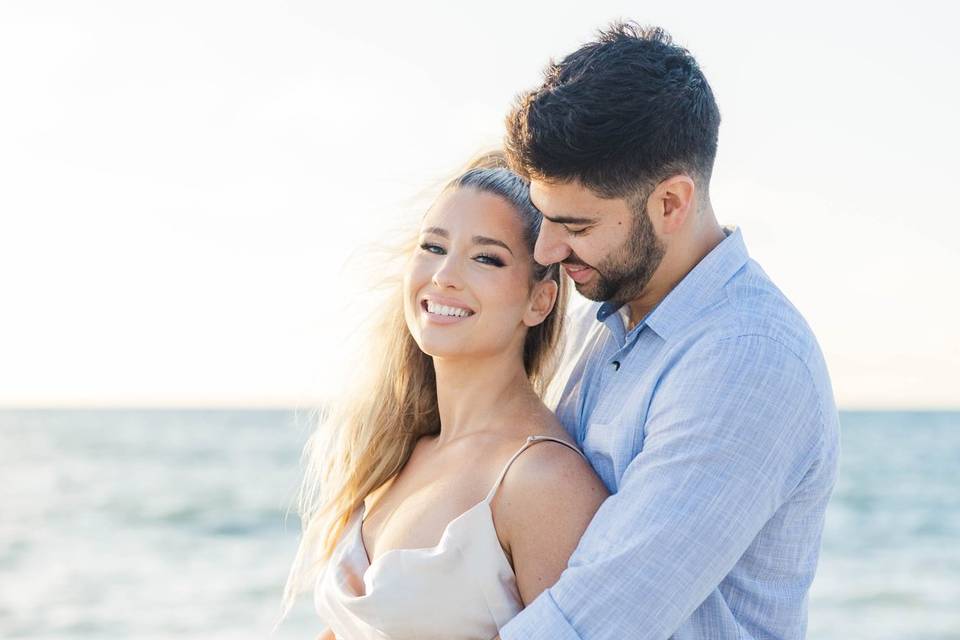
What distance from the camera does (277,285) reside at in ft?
61.7

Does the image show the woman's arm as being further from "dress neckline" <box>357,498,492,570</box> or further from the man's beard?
the man's beard

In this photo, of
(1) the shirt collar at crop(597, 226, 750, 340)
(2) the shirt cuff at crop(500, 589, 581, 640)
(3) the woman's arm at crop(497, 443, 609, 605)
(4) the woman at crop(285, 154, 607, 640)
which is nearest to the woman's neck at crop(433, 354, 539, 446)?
(4) the woman at crop(285, 154, 607, 640)

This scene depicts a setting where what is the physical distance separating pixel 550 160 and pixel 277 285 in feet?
54.0

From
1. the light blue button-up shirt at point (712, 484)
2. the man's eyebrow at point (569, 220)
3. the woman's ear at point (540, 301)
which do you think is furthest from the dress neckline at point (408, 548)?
the man's eyebrow at point (569, 220)

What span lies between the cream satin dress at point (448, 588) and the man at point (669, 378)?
0.27 metres

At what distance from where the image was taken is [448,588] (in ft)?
8.96

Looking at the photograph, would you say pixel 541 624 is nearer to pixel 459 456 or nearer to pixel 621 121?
pixel 459 456

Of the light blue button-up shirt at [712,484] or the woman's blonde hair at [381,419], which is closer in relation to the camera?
the light blue button-up shirt at [712,484]

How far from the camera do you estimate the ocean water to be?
10.1m

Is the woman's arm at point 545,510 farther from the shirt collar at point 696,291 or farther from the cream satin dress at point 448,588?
the shirt collar at point 696,291

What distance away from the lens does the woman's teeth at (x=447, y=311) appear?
9.93 feet

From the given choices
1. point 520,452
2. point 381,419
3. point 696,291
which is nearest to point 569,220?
point 696,291

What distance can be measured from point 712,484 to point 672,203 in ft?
2.16

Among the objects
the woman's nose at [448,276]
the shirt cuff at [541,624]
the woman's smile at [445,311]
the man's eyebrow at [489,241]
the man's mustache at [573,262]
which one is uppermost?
the man's mustache at [573,262]
